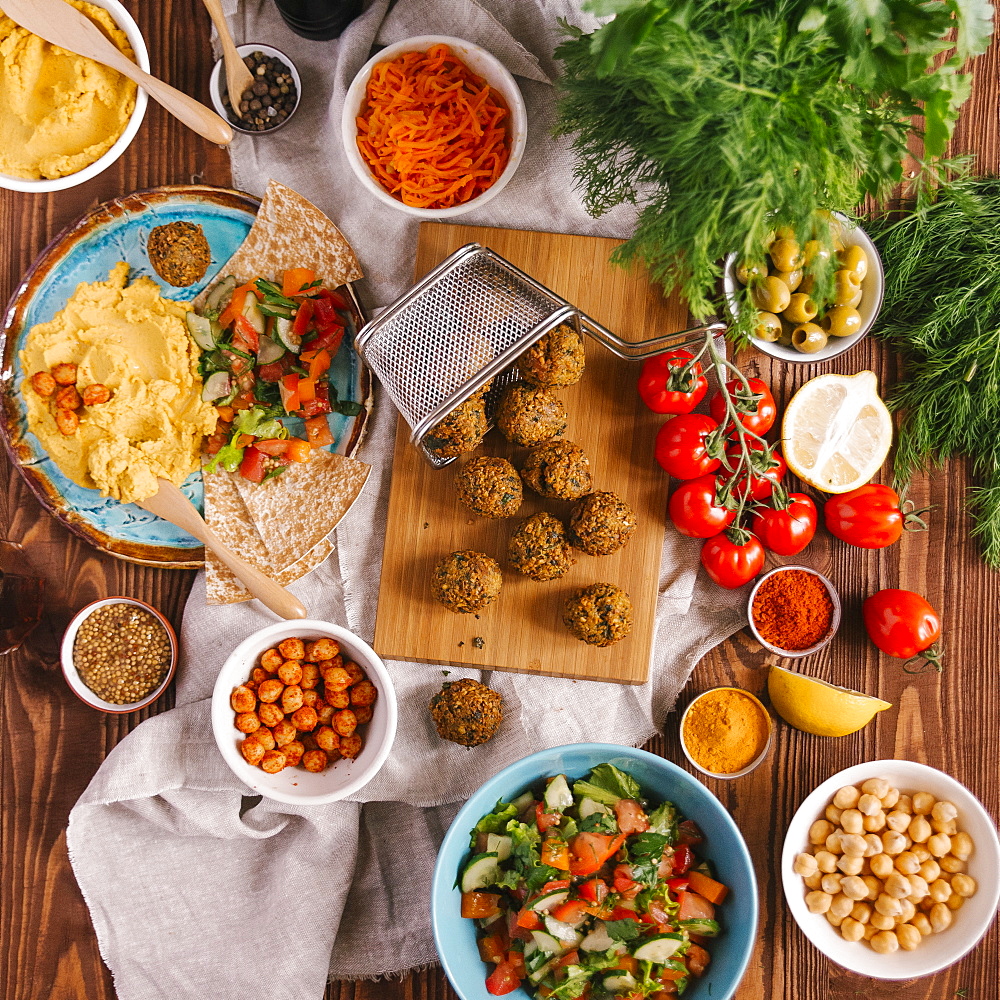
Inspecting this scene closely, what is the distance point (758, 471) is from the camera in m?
3.02

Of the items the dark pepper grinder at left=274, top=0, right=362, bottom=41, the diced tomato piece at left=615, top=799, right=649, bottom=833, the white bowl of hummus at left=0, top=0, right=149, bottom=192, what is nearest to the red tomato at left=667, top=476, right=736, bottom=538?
the diced tomato piece at left=615, top=799, right=649, bottom=833

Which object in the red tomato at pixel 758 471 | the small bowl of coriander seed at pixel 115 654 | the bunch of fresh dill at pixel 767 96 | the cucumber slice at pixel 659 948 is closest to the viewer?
the bunch of fresh dill at pixel 767 96

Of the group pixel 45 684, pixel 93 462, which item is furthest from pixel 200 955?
pixel 93 462


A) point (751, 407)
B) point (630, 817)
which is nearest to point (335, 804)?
point (630, 817)

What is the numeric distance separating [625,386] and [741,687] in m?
1.31

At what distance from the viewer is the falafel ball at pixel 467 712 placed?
3.06 m

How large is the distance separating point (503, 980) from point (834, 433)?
2344 mm

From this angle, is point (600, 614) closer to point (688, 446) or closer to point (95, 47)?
point (688, 446)

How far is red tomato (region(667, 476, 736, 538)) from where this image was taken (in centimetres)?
306

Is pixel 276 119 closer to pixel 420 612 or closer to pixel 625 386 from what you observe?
pixel 625 386

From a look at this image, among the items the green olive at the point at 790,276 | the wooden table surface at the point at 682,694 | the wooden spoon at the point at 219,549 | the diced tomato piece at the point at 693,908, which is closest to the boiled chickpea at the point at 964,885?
the wooden table surface at the point at 682,694

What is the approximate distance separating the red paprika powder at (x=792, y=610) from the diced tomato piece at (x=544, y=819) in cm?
106

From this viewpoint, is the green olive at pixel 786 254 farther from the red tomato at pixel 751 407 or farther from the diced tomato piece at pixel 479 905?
the diced tomato piece at pixel 479 905

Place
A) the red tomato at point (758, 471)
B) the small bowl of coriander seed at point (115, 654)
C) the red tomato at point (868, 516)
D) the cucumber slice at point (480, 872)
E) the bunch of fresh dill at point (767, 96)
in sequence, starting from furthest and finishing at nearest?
the small bowl of coriander seed at point (115, 654) < the red tomato at point (868, 516) < the red tomato at point (758, 471) < the cucumber slice at point (480, 872) < the bunch of fresh dill at point (767, 96)
